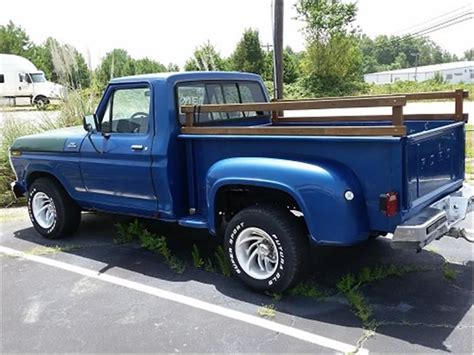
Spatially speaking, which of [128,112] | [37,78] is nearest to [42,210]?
[128,112]

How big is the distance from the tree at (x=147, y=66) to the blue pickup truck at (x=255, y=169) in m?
26.5

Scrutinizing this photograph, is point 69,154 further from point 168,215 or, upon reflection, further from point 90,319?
point 90,319

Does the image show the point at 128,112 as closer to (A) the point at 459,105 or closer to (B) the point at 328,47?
(A) the point at 459,105

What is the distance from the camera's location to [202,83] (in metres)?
5.05

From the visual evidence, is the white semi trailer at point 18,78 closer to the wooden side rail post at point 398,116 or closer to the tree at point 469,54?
the wooden side rail post at point 398,116

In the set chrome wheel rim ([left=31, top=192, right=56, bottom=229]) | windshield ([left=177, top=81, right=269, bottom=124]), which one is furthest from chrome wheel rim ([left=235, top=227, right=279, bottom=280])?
chrome wheel rim ([left=31, top=192, right=56, bottom=229])

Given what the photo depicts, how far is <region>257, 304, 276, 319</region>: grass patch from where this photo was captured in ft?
12.6

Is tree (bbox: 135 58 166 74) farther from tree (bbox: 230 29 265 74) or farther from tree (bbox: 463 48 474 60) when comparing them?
tree (bbox: 463 48 474 60)

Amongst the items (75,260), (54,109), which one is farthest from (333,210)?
(54,109)

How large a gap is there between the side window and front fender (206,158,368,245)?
152 cm

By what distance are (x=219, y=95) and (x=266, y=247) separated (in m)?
1.84

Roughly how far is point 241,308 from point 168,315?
1.84 feet

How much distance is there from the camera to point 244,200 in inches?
177

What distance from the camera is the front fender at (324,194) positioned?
3.59 meters
